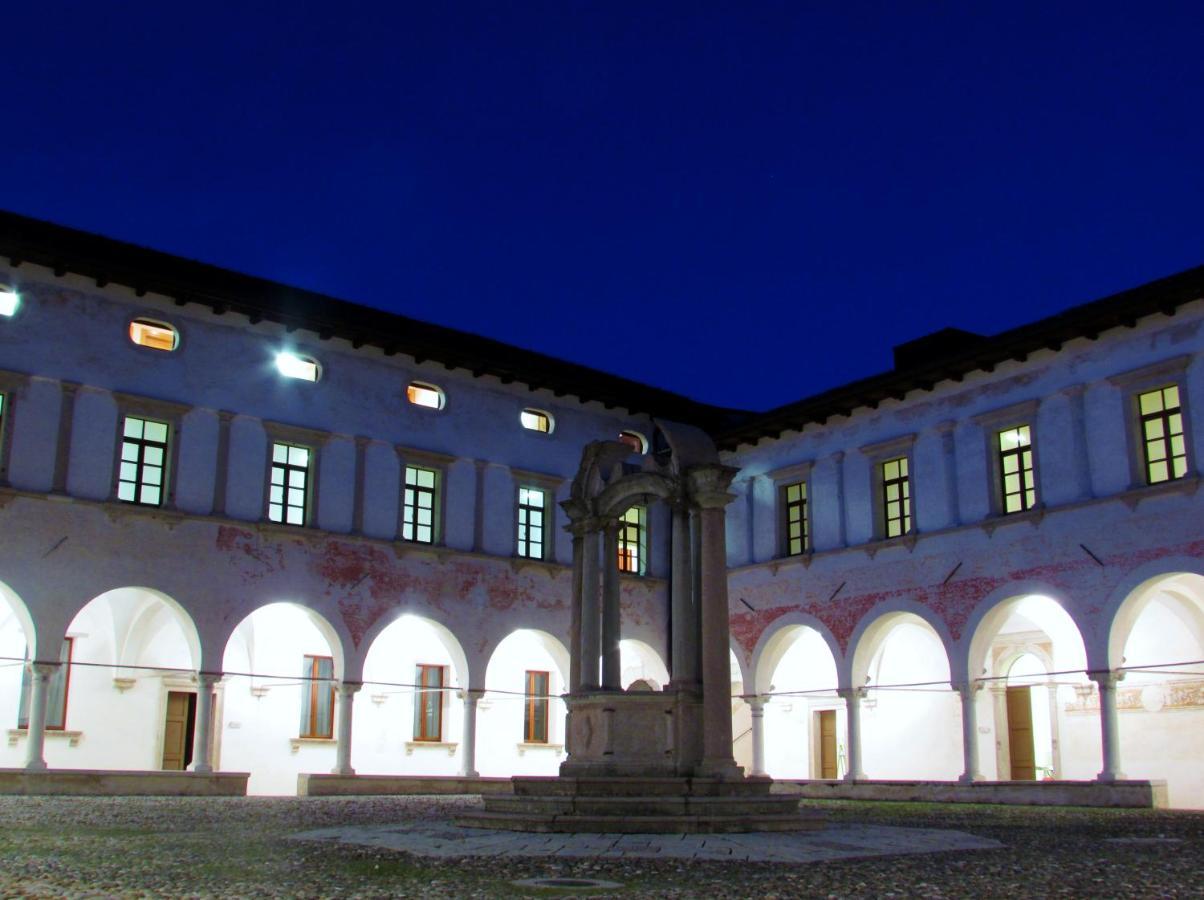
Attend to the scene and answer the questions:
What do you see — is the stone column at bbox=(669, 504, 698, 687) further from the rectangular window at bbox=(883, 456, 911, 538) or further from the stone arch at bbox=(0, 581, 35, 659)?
the rectangular window at bbox=(883, 456, 911, 538)

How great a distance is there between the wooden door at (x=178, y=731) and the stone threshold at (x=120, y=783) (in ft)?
15.6

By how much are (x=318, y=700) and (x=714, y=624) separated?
1554cm

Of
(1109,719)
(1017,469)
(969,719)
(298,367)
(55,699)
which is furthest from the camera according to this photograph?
(298,367)

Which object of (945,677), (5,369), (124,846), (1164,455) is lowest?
(124,846)

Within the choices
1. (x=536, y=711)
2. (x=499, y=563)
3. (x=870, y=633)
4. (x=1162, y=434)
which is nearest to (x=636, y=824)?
(x=1162, y=434)

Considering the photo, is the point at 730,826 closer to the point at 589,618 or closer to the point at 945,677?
the point at 589,618

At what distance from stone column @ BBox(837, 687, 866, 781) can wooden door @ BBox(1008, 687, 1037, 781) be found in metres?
3.42

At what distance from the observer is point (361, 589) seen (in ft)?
83.9

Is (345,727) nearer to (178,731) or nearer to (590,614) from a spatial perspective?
(178,731)

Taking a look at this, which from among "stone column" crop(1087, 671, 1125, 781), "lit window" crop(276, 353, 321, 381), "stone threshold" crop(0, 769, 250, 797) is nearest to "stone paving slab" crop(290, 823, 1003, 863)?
"stone column" crop(1087, 671, 1125, 781)

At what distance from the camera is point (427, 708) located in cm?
2900

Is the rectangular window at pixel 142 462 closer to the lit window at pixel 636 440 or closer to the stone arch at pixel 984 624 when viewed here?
the lit window at pixel 636 440

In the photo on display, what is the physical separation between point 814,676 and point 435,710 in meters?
9.51

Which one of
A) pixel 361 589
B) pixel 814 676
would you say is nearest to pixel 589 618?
pixel 361 589
